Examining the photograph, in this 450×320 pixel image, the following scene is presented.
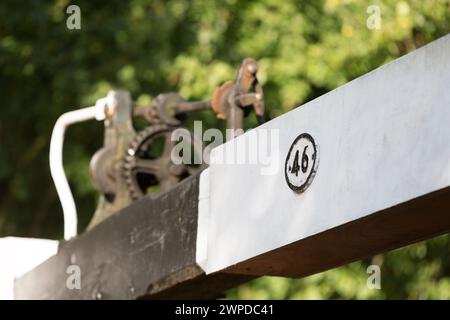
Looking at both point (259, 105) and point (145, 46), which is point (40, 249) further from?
point (145, 46)

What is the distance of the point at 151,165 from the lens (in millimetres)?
7691

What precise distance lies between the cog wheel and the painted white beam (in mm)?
1354

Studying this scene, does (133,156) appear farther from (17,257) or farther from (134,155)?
(17,257)

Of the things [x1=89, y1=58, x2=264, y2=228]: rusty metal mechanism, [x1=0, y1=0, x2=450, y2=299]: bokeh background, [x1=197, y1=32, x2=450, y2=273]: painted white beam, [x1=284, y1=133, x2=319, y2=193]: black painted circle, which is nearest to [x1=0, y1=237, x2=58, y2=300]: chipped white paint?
[x1=89, y1=58, x2=264, y2=228]: rusty metal mechanism

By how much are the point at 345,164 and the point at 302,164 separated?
1.04 ft

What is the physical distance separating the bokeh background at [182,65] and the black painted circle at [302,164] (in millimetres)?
6888

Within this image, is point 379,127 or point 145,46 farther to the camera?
point 145,46

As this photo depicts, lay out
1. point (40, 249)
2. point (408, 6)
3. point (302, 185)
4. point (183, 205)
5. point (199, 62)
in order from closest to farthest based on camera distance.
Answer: point (302, 185) → point (183, 205) → point (40, 249) → point (408, 6) → point (199, 62)

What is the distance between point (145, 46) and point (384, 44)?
240cm

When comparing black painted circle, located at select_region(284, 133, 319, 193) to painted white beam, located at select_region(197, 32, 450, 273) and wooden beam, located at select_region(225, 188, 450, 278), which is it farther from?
wooden beam, located at select_region(225, 188, 450, 278)

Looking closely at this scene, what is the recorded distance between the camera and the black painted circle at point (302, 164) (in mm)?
5316

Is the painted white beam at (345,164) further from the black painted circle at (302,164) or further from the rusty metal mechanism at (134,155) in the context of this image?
the rusty metal mechanism at (134,155)

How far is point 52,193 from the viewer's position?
14492 millimetres
